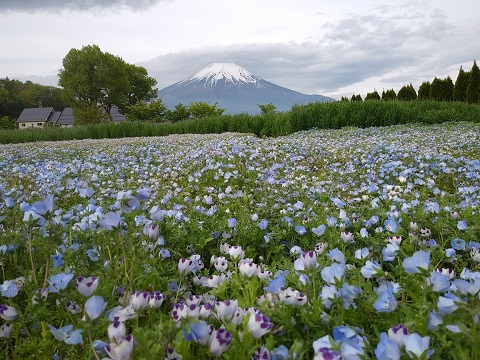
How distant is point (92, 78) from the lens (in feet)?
163

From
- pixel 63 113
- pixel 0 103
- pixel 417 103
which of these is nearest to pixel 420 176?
pixel 417 103

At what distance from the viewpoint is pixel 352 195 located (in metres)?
4.43

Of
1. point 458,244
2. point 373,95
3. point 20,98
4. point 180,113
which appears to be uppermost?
point 20,98

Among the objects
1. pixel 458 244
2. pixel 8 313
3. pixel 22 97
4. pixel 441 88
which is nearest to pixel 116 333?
pixel 8 313

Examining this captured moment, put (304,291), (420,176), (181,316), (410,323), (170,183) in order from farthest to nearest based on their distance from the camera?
(170,183) → (420,176) → (304,291) → (181,316) → (410,323)

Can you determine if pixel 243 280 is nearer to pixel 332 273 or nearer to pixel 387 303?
pixel 332 273

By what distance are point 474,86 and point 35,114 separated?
75.4 metres

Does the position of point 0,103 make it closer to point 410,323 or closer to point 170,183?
point 170,183

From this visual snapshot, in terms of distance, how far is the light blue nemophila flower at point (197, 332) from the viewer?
1088mm

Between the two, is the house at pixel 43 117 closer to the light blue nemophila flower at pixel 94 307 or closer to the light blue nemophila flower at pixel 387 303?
the light blue nemophila flower at pixel 94 307

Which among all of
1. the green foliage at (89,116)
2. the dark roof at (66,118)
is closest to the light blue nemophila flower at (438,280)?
the green foliage at (89,116)

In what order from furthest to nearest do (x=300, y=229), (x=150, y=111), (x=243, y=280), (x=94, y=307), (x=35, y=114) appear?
(x=35, y=114) < (x=150, y=111) < (x=300, y=229) < (x=243, y=280) < (x=94, y=307)

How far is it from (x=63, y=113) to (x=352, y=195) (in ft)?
289

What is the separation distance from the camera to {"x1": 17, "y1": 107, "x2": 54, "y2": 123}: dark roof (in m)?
76.6
